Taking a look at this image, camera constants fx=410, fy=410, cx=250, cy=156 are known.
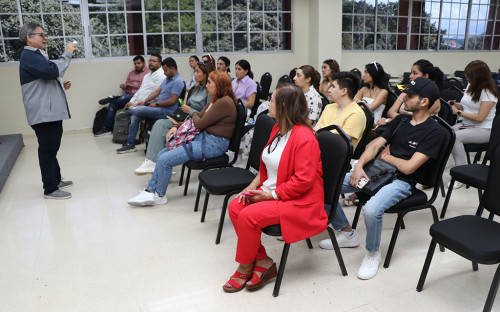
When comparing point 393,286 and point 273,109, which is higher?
point 273,109

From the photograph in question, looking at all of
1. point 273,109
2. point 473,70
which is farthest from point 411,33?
point 273,109

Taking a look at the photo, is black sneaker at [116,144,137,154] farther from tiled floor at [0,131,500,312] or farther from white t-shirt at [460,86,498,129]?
white t-shirt at [460,86,498,129]

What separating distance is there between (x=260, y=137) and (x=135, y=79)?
439 centimetres

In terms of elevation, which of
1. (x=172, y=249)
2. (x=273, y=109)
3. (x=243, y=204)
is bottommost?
(x=172, y=249)

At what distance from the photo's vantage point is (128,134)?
5.49 metres

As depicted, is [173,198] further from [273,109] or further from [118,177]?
[273,109]

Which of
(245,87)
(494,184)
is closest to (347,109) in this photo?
(494,184)

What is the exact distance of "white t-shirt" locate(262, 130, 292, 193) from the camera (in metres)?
2.23

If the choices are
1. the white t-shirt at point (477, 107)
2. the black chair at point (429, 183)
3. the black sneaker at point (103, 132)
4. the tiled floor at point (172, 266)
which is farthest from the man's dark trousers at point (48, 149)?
the white t-shirt at point (477, 107)

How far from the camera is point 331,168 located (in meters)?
2.21

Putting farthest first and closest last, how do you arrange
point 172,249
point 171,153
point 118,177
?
point 118,177, point 171,153, point 172,249

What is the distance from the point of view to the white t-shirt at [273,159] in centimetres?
223

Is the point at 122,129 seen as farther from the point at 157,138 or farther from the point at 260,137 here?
the point at 260,137

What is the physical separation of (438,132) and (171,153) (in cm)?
198
